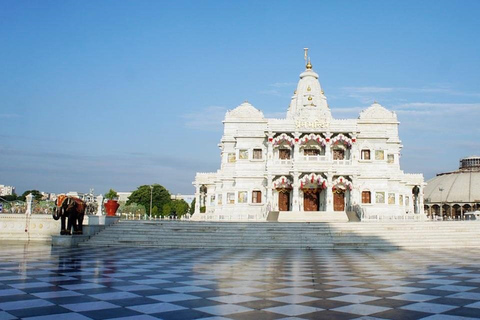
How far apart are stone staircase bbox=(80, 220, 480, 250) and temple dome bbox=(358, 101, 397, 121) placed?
73.6 ft

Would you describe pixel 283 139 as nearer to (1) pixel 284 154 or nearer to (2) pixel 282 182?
(1) pixel 284 154

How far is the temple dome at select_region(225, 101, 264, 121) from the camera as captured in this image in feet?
161

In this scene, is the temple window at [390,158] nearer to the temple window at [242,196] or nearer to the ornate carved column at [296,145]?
the ornate carved column at [296,145]

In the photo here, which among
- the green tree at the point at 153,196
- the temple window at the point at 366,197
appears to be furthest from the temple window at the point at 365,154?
the green tree at the point at 153,196

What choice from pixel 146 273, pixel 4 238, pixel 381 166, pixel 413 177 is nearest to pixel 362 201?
pixel 381 166

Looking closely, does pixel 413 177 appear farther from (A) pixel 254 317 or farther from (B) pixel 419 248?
(A) pixel 254 317

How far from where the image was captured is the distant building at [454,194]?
283ft

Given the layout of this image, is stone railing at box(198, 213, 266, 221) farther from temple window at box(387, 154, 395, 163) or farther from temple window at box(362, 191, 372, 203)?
temple window at box(387, 154, 395, 163)

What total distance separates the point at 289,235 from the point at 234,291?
1650cm

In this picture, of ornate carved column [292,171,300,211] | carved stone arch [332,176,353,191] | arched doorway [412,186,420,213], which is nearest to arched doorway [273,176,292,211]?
ornate carved column [292,171,300,211]

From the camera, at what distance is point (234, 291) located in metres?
9.03

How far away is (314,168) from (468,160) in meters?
78.6

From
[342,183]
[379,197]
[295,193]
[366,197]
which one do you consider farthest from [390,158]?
[295,193]

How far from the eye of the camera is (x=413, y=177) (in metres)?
49.9
